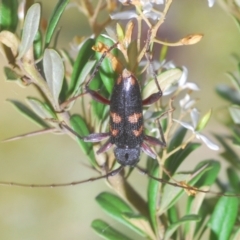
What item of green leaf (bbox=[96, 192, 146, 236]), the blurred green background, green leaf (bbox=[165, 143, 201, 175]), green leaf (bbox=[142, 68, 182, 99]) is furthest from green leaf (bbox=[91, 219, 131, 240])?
the blurred green background

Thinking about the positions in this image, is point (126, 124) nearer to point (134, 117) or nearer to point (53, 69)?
point (134, 117)

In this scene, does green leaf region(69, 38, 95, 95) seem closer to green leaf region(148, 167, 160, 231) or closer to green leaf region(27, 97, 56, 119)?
green leaf region(27, 97, 56, 119)

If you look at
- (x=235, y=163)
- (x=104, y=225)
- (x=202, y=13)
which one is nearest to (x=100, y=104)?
(x=104, y=225)

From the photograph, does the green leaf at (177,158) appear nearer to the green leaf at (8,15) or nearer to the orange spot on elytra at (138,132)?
the orange spot on elytra at (138,132)

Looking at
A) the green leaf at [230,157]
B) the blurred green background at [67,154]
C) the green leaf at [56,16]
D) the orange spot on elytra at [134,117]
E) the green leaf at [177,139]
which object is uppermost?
the green leaf at [56,16]

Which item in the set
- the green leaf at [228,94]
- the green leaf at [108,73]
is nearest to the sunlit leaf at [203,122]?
the green leaf at [108,73]

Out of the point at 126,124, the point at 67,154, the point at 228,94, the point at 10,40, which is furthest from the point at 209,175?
the point at 67,154

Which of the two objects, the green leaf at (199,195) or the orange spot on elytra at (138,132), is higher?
the orange spot on elytra at (138,132)
